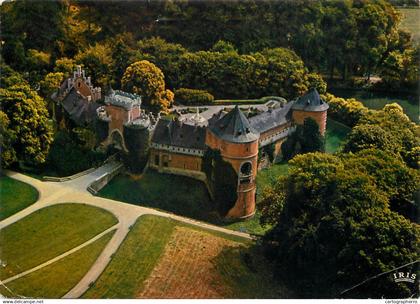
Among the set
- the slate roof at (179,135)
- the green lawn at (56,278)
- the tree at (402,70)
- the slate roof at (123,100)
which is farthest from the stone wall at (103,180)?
the tree at (402,70)

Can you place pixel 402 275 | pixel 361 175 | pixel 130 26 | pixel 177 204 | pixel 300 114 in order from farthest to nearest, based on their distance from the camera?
pixel 130 26 → pixel 300 114 → pixel 177 204 → pixel 361 175 → pixel 402 275

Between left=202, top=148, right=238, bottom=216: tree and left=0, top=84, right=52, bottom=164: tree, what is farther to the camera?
left=0, top=84, right=52, bottom=164: tree

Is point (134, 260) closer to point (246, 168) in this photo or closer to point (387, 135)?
point (246, 168)

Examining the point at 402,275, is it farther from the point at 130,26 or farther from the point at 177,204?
the point at 130,26

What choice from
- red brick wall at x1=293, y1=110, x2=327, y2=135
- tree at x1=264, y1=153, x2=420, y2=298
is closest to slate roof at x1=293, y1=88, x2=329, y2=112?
red brick wall at x1=293, y1=110, x2=327, y2=135

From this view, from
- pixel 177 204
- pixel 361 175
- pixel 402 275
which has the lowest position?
pixel 177 204

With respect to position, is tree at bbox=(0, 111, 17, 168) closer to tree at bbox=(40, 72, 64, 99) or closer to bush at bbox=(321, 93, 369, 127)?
tree at bbox=(40, 72, 64, 99)

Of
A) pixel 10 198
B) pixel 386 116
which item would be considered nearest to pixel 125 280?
pixel 10 198

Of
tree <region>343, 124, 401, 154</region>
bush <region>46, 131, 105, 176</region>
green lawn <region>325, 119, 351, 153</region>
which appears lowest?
green lawn <region>325, 119, 351, 153</region>
